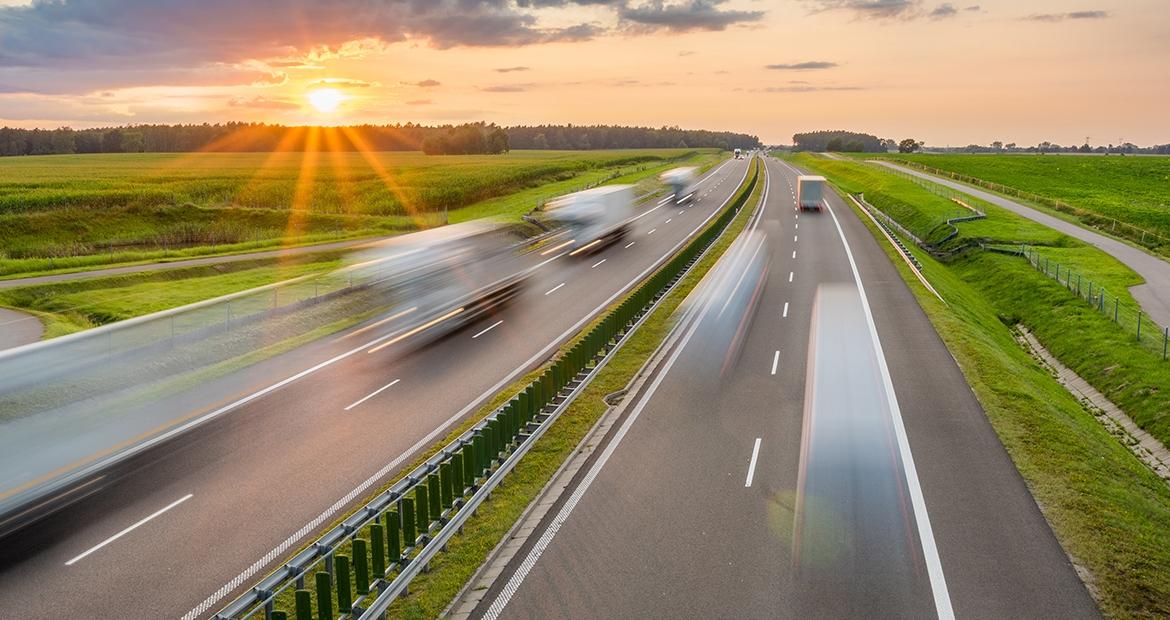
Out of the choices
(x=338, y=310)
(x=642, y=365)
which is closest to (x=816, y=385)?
(x=642, y=365)

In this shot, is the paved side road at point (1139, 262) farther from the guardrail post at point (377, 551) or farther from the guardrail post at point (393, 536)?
the guardrail post at point (377, 551)

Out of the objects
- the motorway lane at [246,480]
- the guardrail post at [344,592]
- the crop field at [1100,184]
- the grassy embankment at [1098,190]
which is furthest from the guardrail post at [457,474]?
the crop field at [1100,184]

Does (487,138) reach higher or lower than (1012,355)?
higher

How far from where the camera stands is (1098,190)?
8731 centimetres

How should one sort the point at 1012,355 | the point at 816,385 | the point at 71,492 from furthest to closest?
1. the point at 1012,355
2. the point at 816,385
3. the point at 71,492

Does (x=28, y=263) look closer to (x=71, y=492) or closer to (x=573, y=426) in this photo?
(x=71, y=492)

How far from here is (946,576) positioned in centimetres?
1104

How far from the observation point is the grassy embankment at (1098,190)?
57.7 m

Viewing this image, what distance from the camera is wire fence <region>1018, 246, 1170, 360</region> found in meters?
27.6

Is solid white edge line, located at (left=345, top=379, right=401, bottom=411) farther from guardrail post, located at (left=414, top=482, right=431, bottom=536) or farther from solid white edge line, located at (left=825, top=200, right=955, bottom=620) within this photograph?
solid white edge line, located at (left=825, top=200, right=955, bottom=620)

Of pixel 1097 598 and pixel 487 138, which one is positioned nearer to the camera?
pixel 1097 598

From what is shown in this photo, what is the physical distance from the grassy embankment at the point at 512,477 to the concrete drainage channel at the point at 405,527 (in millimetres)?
179

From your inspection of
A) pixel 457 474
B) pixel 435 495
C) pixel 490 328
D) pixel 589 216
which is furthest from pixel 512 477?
pixel 589 216

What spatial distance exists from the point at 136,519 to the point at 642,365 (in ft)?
42.0
